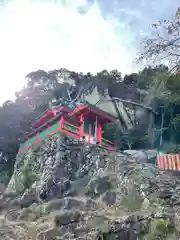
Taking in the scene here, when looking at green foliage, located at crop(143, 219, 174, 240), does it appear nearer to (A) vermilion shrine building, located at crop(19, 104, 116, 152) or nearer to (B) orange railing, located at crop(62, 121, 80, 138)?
(A) vermilion shrine building, located at crop(19, 104, 116, 152)

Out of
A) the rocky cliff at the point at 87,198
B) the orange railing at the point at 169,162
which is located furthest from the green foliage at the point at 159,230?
the orange railing at the point at 169,162

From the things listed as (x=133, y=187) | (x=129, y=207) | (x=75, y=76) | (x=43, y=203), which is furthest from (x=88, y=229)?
(x=75, y=76)

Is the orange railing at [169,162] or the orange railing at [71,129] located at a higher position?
the orange railing at [71,129]

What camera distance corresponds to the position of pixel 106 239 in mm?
7109

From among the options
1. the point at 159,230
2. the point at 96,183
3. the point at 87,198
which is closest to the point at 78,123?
the point at 96,183

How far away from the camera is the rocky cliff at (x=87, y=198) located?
23.9 ft

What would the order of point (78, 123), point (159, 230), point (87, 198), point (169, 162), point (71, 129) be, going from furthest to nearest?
point (78, 123)
point (71, 129)
point (169, 162)
point (87, 198)
point (159, 230)

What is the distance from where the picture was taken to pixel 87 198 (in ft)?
39.6

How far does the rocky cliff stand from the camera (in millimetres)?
7285

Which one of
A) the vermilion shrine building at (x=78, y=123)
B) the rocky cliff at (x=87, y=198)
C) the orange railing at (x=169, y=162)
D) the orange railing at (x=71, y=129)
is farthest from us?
the vermilion shrine building at (x=78, y=123)

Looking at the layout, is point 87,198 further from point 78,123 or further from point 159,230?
point 78,123

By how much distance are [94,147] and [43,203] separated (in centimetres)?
493

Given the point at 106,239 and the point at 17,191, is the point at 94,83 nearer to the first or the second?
the point at 17,191

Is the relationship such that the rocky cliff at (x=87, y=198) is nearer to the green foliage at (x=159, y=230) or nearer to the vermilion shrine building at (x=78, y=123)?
the green foliage at (x=159, y=230)
